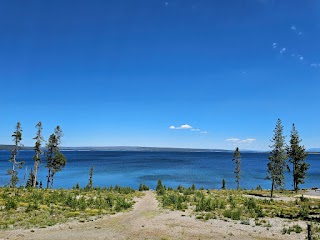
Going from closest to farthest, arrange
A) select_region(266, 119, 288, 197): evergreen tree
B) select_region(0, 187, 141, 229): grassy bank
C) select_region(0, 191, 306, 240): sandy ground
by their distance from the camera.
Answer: select_region(0, 191, 306, 240): sandy ground
select_region(0, 187, 141, 229): grassy bank
select_region(266, 119, 288, 197): evergreen tree

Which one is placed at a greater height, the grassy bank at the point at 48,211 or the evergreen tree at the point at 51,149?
the evergreen tree at the point at 51,149

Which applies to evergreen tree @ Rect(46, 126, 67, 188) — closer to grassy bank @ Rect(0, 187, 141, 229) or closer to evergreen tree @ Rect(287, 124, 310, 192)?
grassy bank @ Rect(0, 187, 141, 229)

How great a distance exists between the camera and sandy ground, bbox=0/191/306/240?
2006 centimetres

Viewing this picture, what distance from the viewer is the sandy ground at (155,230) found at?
20062 mm

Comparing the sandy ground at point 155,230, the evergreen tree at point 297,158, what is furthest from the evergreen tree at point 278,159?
the sandy ground at point 155,230

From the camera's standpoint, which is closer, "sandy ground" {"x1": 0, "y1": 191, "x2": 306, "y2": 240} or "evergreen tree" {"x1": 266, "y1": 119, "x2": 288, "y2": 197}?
"sandy ground" {"x1": 0, "y1": 191, "x2": 306, "y2": 240}

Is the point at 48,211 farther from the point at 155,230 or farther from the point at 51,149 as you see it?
the point at 51,149

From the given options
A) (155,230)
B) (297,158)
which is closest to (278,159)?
(297,158)

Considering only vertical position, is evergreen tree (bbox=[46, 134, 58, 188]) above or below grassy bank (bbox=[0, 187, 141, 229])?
above

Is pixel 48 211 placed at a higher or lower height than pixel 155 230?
lower

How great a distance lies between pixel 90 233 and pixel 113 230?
6.37 feet

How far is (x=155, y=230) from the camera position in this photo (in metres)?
22.1

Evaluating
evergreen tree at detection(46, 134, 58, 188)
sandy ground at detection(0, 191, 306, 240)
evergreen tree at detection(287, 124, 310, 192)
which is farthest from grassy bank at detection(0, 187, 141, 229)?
evergreen tree at detection(287, 124, 310, 192)

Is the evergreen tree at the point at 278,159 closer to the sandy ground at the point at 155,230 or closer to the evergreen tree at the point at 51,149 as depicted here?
the sandy ground at the point at 155,230
